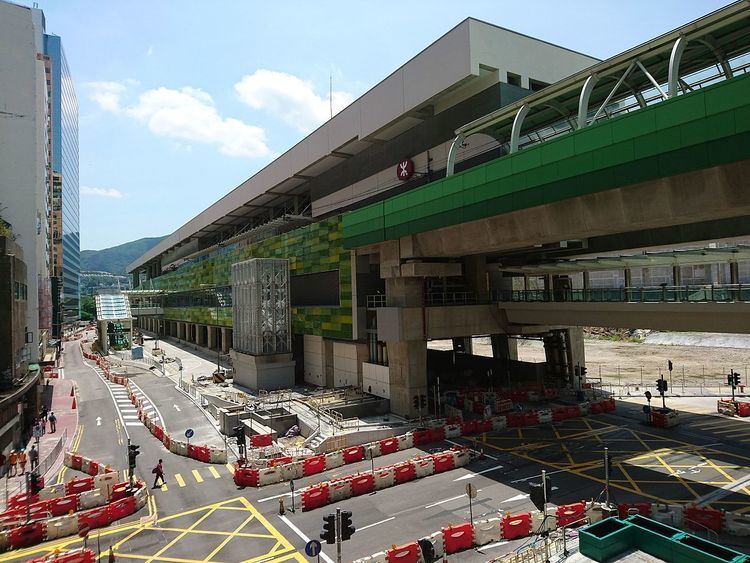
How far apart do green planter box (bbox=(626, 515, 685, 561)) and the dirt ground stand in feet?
137

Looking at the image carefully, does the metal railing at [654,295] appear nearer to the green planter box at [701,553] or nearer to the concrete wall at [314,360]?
the green planter box at [701,553]

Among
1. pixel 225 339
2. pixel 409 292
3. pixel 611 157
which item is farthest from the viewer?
pixel 225 339

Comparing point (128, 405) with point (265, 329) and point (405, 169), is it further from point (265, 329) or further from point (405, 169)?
point (405, 169)

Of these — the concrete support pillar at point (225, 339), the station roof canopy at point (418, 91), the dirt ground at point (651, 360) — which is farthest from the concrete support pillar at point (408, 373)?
the concrete support pillar at point (225, 339)

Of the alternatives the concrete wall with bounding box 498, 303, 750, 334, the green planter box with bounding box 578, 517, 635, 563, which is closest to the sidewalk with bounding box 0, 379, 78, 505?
the green planter box with bounding box 578, 517, 635, 563

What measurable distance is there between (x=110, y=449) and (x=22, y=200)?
3599 centimetres

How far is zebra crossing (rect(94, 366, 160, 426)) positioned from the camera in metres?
35.2

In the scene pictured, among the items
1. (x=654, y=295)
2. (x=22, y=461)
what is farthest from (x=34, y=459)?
(x=654, y=295)

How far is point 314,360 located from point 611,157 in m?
33.9

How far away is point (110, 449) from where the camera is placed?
28.1 m

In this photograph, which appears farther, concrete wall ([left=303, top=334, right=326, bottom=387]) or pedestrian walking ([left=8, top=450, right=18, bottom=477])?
concrete wall ([left=303, top=334, right=326, bottom=387])

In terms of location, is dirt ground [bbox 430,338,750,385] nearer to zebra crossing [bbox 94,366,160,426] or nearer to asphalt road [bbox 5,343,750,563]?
asphalt road [bbox 5,343,750,563]

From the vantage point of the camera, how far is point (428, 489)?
21.1m

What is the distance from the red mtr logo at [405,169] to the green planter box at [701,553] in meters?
29.8
